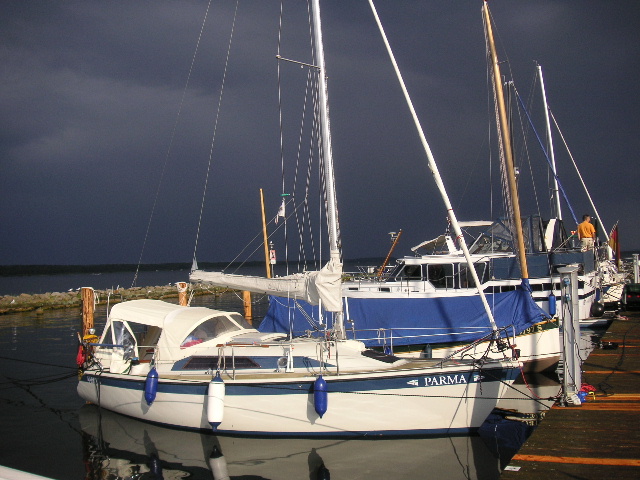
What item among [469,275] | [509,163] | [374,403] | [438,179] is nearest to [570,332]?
[374,403]

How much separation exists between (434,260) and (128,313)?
10.9 m

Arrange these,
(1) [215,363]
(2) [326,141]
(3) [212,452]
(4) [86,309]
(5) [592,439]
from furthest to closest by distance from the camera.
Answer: (4) [86,309] → (2) [326,141] → (1) [215,363] → (3) [212,452] → (5) [592,439]

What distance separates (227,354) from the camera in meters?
13.4

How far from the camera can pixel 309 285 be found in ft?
44.8

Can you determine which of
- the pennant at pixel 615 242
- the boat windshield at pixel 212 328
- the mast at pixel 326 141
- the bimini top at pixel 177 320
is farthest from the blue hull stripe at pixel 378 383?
the pennant at pixel 615 242

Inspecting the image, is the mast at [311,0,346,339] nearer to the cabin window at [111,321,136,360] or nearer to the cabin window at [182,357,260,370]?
the cabin window at [182,357,260,370]

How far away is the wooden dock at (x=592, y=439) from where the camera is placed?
7598mm

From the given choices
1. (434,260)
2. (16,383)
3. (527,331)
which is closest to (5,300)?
(16,383)

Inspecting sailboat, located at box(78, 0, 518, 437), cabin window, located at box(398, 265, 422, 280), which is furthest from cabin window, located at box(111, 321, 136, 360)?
cabin window, located at box(398, 265, 422, 280)

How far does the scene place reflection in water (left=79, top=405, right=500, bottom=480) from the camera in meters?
10.8

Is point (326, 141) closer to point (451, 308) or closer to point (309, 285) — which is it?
point (309, 285)

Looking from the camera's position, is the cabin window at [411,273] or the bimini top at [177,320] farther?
the cabin window at [411,273]

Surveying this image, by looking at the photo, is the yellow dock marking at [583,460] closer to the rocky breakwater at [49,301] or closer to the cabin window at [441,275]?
the cabin window at [441,275]

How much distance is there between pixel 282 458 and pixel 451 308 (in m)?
8.27
